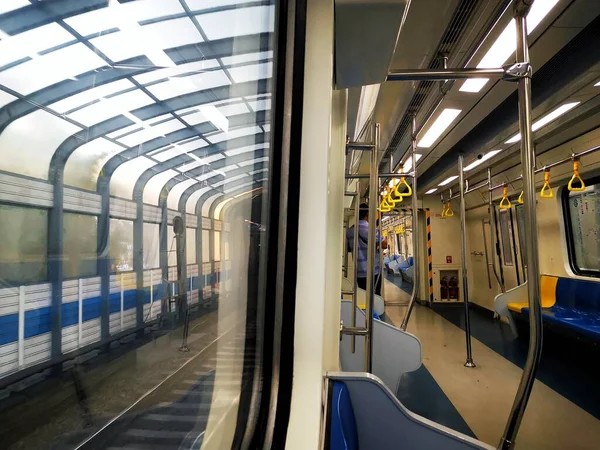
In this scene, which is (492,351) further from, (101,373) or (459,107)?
(101,373)

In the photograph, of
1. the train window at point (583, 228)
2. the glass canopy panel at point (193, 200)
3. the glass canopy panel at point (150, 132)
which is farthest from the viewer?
the train window at point (583, 228)

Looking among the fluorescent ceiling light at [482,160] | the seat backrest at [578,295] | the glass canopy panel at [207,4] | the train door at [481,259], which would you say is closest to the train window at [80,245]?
the glass canopy panel at [207,4]

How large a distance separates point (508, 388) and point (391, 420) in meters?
2.33

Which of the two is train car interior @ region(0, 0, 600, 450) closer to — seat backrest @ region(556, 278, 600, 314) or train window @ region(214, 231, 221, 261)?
train window @ region(214, 231, 221, 261)

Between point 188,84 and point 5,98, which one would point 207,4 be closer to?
point 188,84

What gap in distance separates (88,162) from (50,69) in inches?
3.2

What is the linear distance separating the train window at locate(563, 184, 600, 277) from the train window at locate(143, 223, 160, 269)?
4505 mm

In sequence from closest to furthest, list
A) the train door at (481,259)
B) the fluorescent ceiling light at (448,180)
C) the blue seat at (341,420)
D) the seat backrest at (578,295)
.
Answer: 1. the blue seat at (341,420)
2. the seat backrest at (578,295)
3. the fluorescent ceiling light at (448,180)
4. the train door at (481,259)

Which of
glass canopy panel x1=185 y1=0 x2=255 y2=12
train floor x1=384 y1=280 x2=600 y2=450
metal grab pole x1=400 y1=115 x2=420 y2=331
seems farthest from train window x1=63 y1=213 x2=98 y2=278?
train floor x1=384 y1=280 x2=600 y2=450

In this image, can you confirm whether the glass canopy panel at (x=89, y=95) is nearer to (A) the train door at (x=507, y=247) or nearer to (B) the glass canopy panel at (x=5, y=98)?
(B) the glass canopy panel at (x=5, y=98)

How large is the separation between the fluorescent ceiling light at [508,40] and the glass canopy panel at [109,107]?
5.49 ft

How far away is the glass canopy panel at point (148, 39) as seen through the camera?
0.32 metres

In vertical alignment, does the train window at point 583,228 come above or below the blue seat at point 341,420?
above

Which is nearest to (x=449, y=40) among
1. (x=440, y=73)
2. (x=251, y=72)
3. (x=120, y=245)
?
(x=440, y=73)
